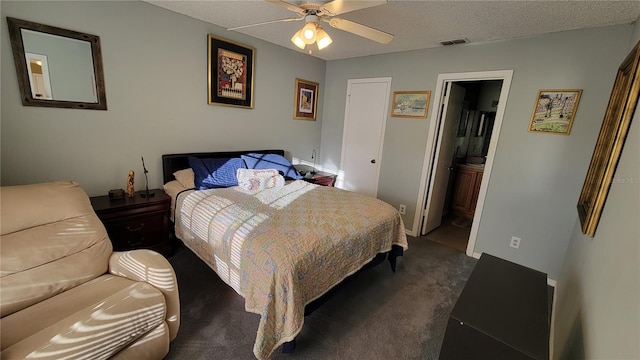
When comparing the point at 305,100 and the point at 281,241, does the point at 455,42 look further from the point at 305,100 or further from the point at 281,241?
the point at 281,241

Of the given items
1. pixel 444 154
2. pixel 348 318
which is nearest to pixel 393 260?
pixel 348 318

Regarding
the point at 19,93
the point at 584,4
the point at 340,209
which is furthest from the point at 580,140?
the point at 19,93

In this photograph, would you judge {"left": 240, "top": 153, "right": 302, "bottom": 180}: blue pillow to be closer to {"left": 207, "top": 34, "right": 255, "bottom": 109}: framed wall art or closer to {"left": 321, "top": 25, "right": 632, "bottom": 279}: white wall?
{"left": 207, "top": 34, "right": 255, "bottom": 109}: framed wall art

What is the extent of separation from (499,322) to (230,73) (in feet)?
10.8

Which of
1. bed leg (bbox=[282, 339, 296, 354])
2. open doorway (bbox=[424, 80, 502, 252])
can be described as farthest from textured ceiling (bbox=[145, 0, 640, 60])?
bed leg (bbox=[282, 339, 296, 354])

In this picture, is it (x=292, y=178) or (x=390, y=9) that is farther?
(x=292, y=178)

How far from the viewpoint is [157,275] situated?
1500 mm

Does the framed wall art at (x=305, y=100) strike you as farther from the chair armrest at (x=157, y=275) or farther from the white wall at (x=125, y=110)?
the chair armrest at (x=157, y=275)

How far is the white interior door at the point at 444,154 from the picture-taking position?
127 inches

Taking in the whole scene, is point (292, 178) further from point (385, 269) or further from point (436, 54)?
point (436, 54)

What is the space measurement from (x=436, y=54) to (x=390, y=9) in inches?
49.3

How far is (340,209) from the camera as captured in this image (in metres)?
2.27

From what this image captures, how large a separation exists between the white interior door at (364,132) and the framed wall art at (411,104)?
0.15m

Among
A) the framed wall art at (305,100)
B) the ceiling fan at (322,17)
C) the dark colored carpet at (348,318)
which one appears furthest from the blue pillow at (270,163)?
the ceiling fan at (322,17)
